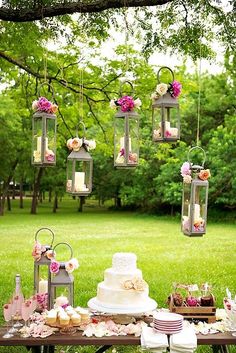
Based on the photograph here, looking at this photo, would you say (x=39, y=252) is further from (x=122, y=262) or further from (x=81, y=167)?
(x=81, y=167)


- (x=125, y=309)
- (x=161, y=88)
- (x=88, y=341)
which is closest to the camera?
(x=88, y=341)

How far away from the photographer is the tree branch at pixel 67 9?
429cm

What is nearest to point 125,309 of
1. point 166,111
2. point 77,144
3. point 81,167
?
point 81,167

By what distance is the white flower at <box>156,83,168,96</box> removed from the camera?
14.1 ft

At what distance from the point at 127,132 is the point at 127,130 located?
0.6 inches

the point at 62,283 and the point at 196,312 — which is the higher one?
the point at 62,283

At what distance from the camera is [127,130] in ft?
14.4

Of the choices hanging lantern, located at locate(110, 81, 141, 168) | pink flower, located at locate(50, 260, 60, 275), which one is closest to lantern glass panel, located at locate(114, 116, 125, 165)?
hanging lantern, located at locate(110, 81, 141, 168)

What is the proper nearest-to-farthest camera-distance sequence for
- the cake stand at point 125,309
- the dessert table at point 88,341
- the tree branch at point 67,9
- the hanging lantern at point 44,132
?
the dessert table at point 88,341 → the cake stand at point 125,309 → the tree branch at point 67,9 → the hanging lantern at point 44,132

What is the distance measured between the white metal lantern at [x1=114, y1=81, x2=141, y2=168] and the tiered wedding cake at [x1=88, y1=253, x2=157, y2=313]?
781 mm

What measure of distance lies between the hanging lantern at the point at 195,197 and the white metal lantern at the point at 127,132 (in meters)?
0.51

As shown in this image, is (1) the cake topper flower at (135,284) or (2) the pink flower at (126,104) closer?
(1) the cake topper flower at (135,284)

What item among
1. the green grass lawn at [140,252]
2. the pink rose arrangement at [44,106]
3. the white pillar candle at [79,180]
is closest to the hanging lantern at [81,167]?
the white pillar candle at [79,180]

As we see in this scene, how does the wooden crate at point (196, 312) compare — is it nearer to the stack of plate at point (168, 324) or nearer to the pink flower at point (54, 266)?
the stack of plate at point (168, 324)
